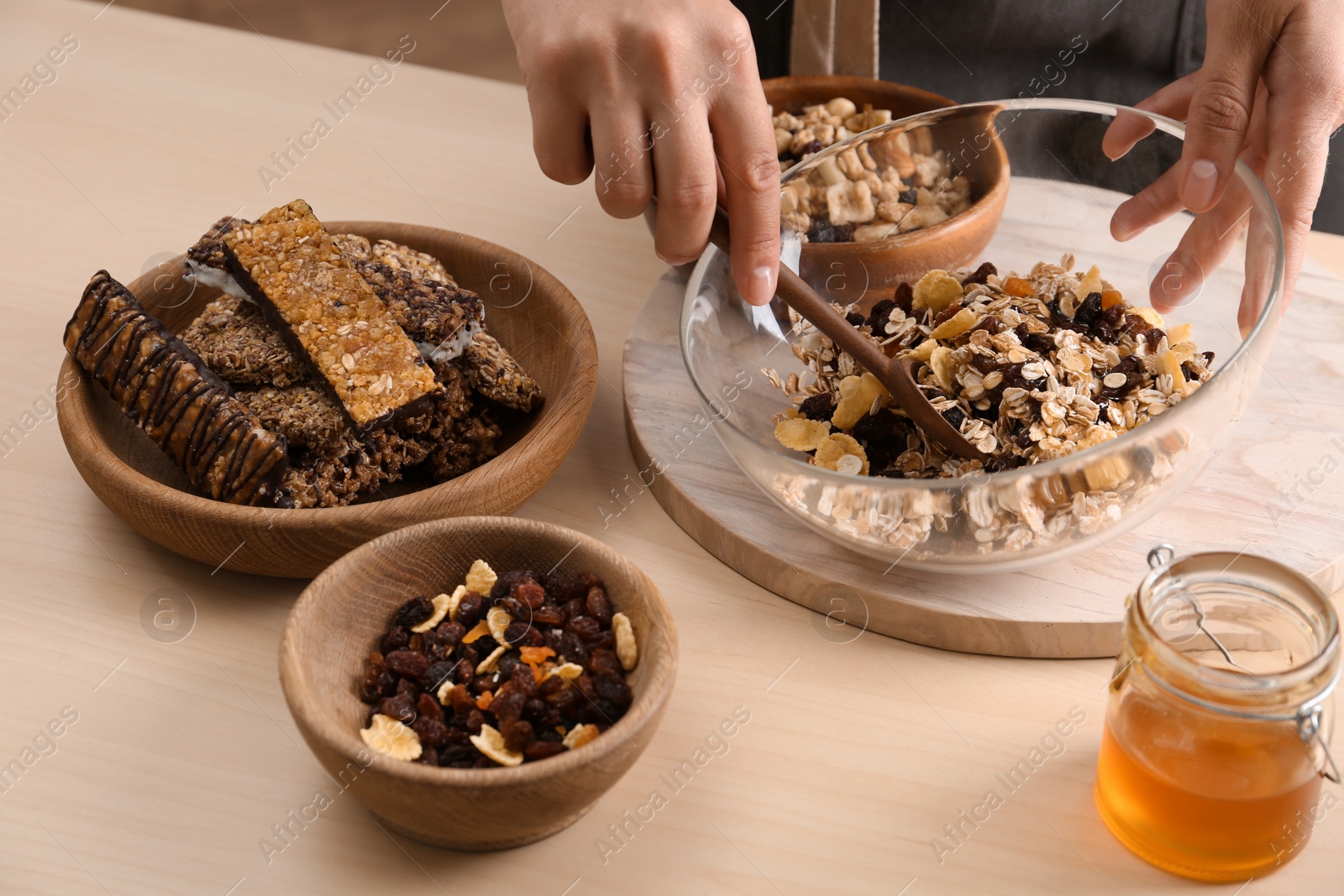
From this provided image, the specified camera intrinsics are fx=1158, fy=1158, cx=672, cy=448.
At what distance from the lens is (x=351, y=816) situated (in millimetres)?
836

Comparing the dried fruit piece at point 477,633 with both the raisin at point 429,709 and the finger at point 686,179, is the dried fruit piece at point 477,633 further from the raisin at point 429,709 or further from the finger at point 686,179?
the finger at point 686,179

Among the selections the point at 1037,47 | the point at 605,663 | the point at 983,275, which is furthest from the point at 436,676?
the point at 1037,47

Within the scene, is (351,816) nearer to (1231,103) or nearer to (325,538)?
(325,538)

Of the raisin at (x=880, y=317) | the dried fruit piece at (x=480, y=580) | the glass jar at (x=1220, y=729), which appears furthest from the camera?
the raisin at (x=880, y=317)

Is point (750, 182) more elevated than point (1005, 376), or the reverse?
point (750, 182)

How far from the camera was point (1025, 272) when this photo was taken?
1286 millimetres

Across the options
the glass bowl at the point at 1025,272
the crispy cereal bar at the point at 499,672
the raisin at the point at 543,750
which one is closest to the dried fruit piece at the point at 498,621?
the crispy cereal bar at the point at 499,672

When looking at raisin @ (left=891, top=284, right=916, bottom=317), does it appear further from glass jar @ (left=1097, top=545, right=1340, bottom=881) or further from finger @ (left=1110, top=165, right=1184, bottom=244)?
glass jar @ (left=1097, top=545, right=1340, bottom=881)

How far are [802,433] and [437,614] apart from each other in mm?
363

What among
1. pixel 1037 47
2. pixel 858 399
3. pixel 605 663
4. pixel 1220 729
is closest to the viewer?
pixel 1220 729

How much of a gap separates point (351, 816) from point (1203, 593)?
0.62 metres

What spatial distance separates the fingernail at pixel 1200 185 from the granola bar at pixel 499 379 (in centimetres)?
63

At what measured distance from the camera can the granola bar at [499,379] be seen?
3.55 ft

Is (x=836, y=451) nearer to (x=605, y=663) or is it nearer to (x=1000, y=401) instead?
(x=1000, y=401)
